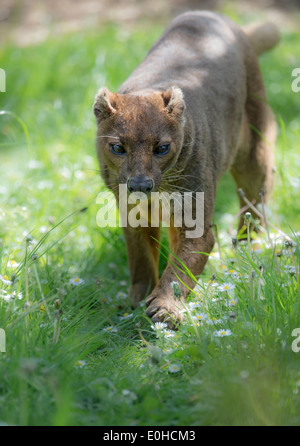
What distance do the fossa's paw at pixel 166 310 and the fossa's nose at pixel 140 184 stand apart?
0.68 metres

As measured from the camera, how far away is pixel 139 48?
7766mm

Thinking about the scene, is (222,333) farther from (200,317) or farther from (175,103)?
(175,103)

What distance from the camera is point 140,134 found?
11.3 ft

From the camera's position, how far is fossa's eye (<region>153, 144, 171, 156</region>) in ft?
11.4

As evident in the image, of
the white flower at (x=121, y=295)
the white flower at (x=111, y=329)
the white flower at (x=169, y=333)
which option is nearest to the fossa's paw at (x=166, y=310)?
the white flower at (x=169, y=333)

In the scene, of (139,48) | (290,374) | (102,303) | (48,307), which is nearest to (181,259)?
(102,303)

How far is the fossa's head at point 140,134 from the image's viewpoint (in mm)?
3395

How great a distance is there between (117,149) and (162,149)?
258 mm

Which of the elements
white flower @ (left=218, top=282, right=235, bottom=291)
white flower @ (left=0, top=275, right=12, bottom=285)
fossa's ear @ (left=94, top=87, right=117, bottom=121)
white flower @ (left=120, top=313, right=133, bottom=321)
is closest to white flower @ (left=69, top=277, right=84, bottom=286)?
white flower @ (left=120, top=313, right=133, bottom=321)

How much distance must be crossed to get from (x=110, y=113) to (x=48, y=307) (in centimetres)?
117

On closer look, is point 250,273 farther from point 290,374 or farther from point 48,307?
point 48,307

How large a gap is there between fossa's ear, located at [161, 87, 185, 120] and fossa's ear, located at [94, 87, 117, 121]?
12.5 inches

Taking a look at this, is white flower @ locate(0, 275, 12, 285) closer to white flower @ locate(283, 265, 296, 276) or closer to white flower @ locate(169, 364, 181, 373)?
white flower @ locate(169, 364, 181, 373)

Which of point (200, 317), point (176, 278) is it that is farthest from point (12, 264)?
point (200, 317)
